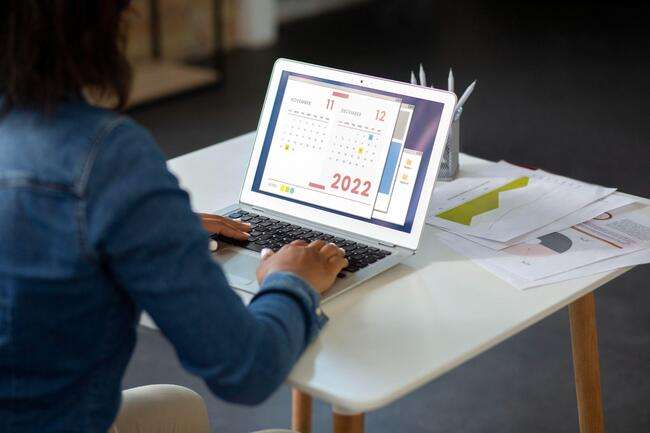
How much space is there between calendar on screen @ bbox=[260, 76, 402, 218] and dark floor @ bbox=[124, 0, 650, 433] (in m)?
0.87

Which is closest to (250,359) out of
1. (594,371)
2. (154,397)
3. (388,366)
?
(388,366)

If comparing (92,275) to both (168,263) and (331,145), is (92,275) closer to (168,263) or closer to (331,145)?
(168,263)

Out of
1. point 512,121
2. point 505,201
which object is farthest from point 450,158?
point 512,121

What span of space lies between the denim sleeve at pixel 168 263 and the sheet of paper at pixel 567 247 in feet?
1.68

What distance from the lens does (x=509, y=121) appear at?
14.4 feet

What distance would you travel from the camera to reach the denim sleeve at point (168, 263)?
1.01m

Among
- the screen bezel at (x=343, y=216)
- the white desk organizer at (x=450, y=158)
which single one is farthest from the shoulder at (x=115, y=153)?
the white desk organizer at (x=450, y=158)

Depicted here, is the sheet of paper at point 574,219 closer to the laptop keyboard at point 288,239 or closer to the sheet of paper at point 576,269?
the sheet of paper at point 576,269

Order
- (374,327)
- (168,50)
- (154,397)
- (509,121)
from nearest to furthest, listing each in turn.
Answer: (374,327), (154,397), (509,121), (168,50)

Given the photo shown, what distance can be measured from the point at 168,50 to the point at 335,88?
378cm

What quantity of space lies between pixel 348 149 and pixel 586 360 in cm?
61

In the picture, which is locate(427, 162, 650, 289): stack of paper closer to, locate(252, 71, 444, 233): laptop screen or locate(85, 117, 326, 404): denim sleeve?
locate(252, 71, 444, 233): laptop screen

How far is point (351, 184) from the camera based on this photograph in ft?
5.22

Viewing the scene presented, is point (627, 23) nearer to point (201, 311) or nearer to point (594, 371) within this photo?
point (594, 371)
